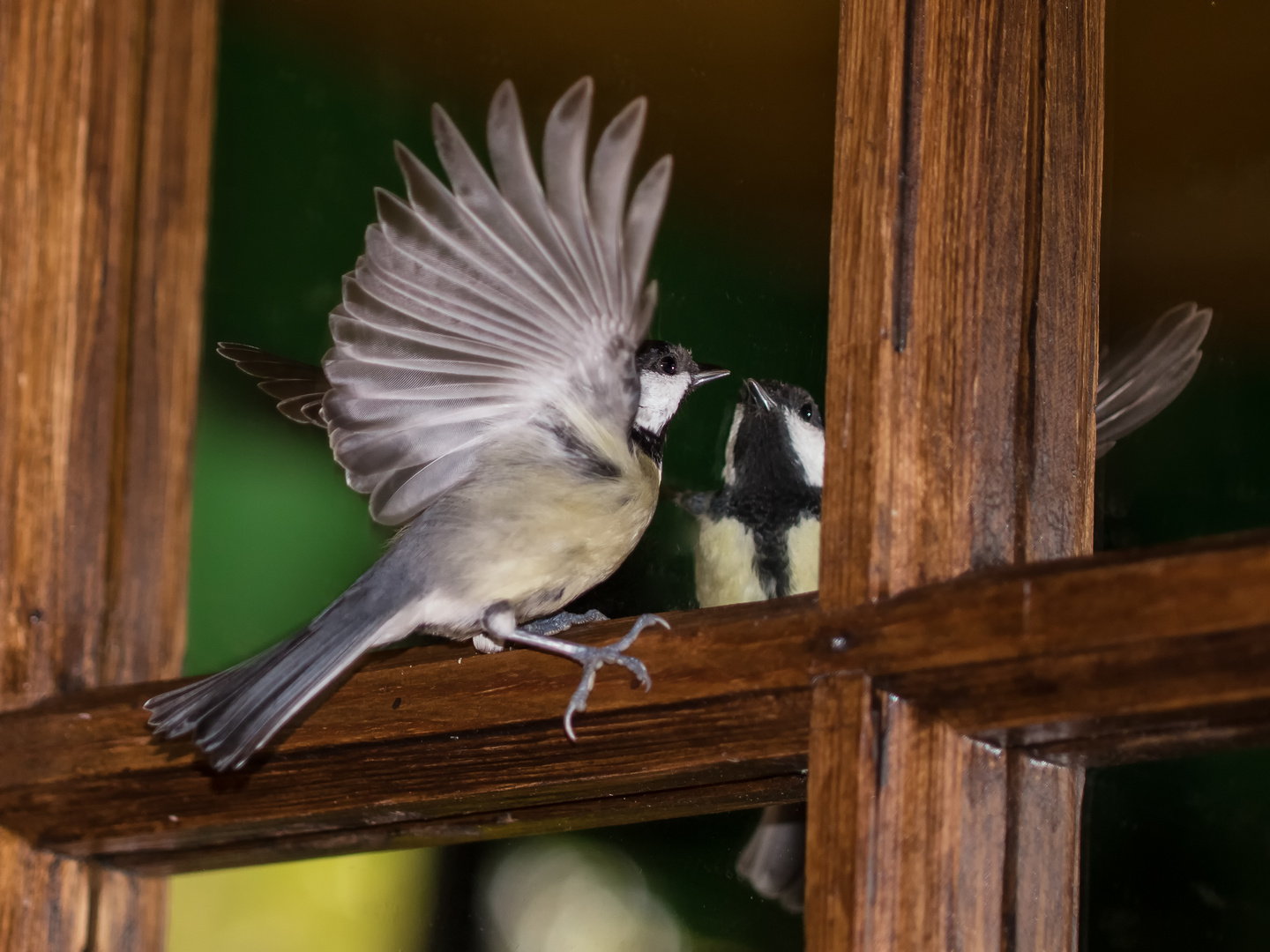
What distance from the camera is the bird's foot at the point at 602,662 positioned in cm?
113

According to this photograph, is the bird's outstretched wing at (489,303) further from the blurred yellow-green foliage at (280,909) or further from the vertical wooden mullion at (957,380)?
the blurred yellow-green foliage at (280,909)

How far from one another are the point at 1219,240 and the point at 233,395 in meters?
1.11

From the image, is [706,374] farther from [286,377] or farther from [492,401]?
[286,377]

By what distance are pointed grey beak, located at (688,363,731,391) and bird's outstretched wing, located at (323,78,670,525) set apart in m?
0.13

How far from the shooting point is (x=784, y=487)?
5.45ft

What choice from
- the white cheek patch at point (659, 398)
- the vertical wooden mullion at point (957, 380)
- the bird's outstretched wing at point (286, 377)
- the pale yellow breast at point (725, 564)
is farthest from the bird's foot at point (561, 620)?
the vertical wooden mullion at point (957, 380)

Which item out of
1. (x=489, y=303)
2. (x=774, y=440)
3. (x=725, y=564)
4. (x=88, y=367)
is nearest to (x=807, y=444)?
(x=774, y=440)

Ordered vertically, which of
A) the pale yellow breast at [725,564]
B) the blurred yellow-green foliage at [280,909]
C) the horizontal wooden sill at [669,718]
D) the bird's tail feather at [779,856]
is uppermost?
the pale yellow breast at [725,564]

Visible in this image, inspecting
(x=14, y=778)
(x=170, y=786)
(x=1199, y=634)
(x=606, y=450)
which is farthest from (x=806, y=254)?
(x=14, y=778)

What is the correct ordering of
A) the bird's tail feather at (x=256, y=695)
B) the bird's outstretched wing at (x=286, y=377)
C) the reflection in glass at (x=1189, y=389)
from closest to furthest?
the reflection in glass at (x=1189, y=389) → the bird's tail feather at (x=256, y=695) → the bird's outstretched wing at (x=286, y=377)

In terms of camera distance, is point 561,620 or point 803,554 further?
point 561,620

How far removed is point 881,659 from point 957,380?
0.21 metres

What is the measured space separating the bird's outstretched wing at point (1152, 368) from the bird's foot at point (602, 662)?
0.37 m

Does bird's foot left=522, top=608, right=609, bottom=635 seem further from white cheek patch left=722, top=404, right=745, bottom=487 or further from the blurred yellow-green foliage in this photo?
the blurred yellow-green foliage
